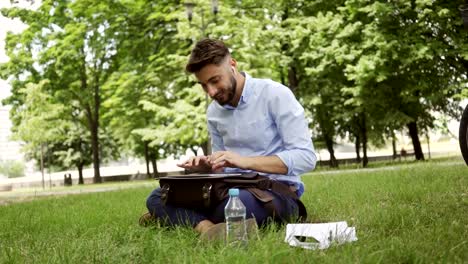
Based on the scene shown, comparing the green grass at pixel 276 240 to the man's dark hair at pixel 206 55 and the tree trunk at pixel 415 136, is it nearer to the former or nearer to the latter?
the man's dark hair at pixel 206 55

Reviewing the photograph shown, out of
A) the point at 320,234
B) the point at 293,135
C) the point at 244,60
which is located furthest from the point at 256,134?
the point at 244,60

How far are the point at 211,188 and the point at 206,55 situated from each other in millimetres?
923

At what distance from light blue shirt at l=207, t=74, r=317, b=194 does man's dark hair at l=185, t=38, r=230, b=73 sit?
1.50 ft

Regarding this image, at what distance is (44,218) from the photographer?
657 cm

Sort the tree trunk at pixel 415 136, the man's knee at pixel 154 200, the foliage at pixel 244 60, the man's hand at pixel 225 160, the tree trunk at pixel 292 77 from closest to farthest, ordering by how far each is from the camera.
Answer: the man's hand at pixel 225 160
the man's knee at pixel 154 200
the foliage at pixel 244 60
the tree trunk at pixel 415 136
the tree trunk at pixel 292 77

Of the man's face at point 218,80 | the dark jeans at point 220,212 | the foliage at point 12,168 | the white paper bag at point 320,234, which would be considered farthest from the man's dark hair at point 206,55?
the foliage at point 12,168

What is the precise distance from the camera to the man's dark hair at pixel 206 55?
166 inches

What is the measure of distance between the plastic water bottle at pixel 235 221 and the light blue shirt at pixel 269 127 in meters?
0.55

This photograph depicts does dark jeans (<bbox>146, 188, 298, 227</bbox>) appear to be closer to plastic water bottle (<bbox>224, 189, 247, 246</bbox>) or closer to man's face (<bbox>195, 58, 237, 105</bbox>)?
plastic water bottle (<bbox>224, 189, 247, 246</bbox>)

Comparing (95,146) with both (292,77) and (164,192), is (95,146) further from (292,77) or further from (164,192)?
(164,192)

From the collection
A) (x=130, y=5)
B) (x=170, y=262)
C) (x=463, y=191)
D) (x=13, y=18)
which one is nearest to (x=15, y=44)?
(x=13, y=18)

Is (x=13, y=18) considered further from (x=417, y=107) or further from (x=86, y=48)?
(x=417, y=107)

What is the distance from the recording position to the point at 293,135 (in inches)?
175

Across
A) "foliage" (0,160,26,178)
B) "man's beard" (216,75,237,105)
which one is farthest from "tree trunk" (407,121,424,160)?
"foliage" (0,160,26,178)
